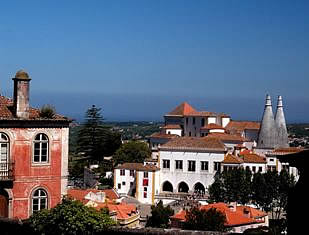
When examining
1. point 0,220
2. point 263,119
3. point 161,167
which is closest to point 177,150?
point 161,167

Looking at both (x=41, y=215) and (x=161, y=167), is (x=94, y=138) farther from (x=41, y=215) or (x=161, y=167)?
(x=41, y=215)

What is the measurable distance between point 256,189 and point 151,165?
18149 mm

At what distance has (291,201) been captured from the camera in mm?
10508

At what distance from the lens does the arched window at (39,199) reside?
985 inches

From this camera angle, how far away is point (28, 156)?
25047 mm

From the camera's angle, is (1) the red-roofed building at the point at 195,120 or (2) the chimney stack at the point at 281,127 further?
(1) the red-roofed building at the point at 195,120

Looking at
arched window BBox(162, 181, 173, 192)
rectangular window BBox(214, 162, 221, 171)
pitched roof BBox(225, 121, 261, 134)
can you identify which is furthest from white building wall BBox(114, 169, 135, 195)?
pitched roof BBox(225, 121, 261, 134)

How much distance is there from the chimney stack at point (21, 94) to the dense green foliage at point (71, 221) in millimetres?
7598

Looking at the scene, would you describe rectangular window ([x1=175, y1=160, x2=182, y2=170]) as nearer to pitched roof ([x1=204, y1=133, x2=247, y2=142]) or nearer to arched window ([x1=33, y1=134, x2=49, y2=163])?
pitched roof ([x1=204, y1=133, x2=247, y2=142])

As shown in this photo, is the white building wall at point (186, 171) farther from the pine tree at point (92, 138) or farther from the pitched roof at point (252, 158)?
the pine tree at point (92, 138)

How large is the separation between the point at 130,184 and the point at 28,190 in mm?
52145

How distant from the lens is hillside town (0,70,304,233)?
2489 cm

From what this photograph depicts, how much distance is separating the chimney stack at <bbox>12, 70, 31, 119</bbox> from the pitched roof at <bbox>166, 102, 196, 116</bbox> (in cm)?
8105

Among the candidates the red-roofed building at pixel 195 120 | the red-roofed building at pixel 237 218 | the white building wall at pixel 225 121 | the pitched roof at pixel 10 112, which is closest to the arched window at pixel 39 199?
the pitched roof at pixel 10 112
